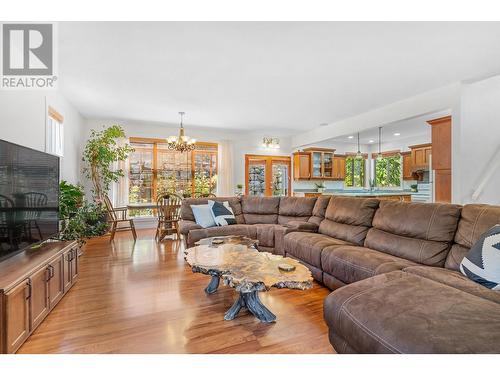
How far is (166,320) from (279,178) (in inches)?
262

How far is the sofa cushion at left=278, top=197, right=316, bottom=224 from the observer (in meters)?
4.40

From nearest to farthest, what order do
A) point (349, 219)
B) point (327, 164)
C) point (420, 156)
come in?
point (349, 219), point (420, 156), point (327, 164)

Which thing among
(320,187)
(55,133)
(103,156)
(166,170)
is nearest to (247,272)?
(55,133)

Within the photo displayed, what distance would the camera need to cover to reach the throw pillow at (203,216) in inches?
171

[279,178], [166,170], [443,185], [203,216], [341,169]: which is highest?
[341,169]

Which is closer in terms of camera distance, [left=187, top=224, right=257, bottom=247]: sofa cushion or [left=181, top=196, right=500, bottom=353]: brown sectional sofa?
[left=181, top=196, right=500, bottom=353]: brown sectional sofa

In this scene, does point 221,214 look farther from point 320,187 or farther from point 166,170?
point 320,187

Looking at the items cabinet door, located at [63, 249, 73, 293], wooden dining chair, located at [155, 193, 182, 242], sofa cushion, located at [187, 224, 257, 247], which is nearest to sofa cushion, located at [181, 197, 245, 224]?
sofa cushion, located at [187, 224, 257, 247]

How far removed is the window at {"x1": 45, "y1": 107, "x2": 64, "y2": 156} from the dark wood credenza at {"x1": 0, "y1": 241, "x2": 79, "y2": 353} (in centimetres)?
216

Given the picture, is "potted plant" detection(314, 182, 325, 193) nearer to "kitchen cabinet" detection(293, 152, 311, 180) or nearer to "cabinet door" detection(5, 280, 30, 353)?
"kitchen cabinet" detection(293, 152, 311, 180)

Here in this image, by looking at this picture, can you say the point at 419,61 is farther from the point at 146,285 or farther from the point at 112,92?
the point at 112,92

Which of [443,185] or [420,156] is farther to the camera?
[420,156]

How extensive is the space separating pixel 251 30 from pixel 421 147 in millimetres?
7051

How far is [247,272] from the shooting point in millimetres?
2113
